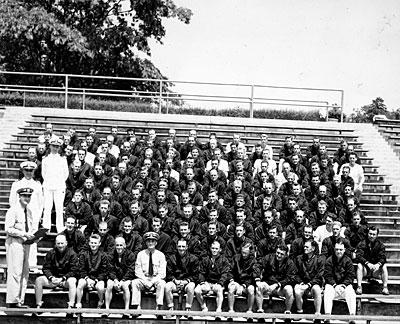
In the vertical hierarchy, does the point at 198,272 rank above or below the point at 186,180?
below

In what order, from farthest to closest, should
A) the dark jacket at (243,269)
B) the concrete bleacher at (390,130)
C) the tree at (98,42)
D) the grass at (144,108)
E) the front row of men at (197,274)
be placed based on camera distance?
the tree at (98,42)
the grass at (144,108)
the concrete bleacher at (390,130)
the dark jacket at (243,269)
the front row of men at (197,274)

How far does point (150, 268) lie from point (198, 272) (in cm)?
75

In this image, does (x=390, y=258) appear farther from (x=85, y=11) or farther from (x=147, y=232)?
(x=85, y=11)

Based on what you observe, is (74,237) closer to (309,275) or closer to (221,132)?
(309,275)

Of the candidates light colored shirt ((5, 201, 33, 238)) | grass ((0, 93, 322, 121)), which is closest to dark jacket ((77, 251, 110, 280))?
light colored shirt ((5, 201, 33, 238))

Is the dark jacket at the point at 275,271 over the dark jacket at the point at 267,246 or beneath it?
beneath

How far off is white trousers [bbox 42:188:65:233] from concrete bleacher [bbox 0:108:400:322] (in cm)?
234

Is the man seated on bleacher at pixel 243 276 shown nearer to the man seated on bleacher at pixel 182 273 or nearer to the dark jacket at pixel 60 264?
the man seated on bleacher at pixel 182 273

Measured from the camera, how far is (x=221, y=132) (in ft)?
64.2

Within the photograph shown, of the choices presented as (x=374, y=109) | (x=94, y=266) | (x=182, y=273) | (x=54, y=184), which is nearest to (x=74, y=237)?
(x=94, y=266)

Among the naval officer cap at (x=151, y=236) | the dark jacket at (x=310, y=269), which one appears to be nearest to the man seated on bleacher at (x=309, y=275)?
the dark jacket at (x=310, y=269)

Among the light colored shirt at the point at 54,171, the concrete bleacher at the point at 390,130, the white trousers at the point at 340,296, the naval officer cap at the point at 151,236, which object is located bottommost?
the white trousers at the point at 340,296

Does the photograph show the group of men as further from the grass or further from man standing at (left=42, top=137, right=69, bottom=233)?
the grass

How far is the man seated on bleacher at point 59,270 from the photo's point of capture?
11227 mm
